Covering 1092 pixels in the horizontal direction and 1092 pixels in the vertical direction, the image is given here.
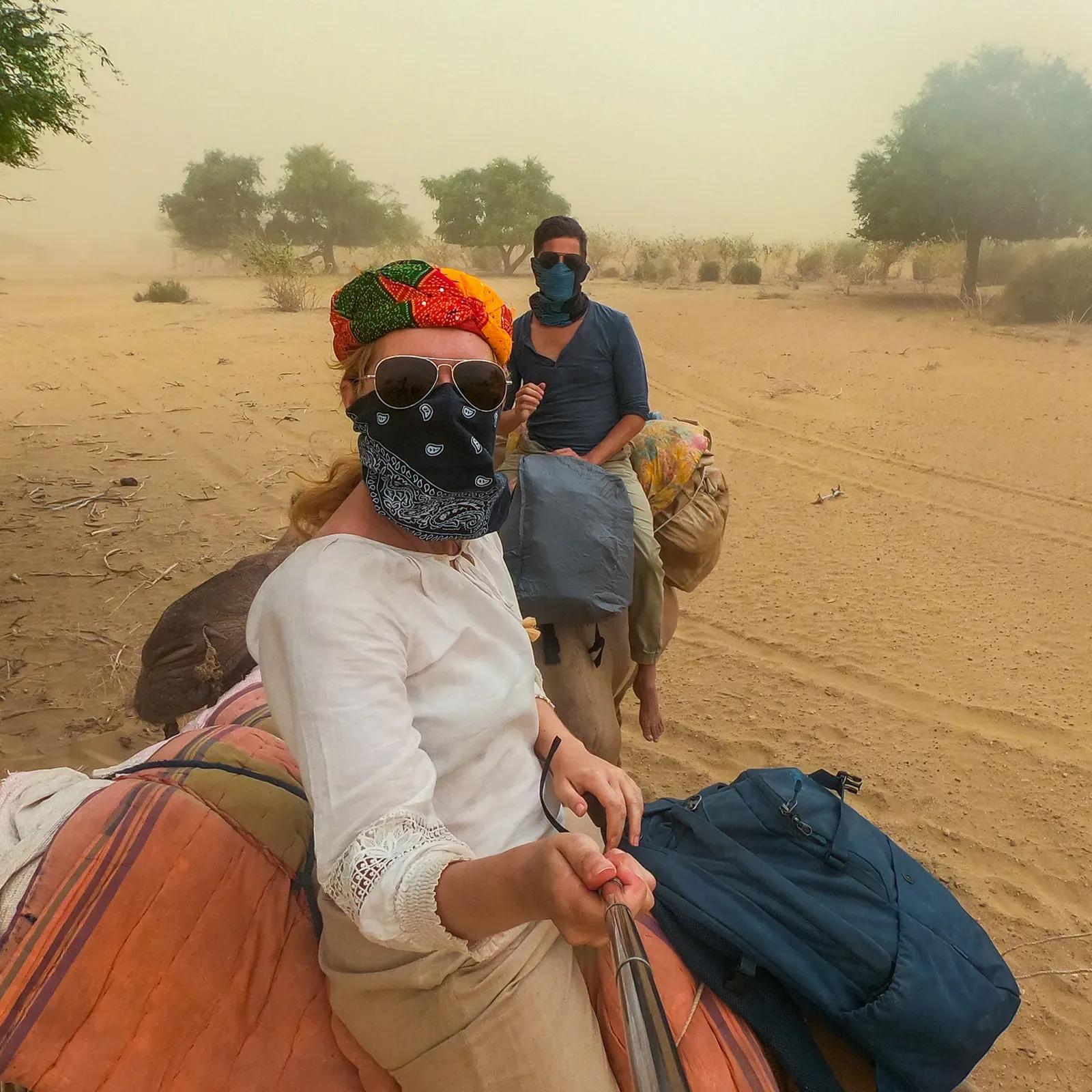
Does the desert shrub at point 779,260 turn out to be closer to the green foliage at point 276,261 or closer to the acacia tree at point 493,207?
the acacia tree at point 493,207

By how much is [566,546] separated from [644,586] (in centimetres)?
49

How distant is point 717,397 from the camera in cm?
961

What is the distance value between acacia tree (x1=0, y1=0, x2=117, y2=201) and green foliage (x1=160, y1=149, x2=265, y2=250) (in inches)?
1016

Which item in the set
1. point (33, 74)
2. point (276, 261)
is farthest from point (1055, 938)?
point (276, 261)

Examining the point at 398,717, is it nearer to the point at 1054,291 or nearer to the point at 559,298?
the point at 559,298

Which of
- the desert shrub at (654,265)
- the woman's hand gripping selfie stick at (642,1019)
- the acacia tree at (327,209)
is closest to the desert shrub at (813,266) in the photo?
the desert shrub at (654,265)

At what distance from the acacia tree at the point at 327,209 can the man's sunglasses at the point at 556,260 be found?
2711cm

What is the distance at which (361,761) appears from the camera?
1183mm

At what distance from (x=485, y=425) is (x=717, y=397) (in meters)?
8.44

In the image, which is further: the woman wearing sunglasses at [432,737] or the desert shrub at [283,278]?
the desert shrub at [283,278]

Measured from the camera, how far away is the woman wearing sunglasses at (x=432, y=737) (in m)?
1.13

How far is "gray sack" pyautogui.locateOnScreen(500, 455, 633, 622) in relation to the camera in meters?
2.58

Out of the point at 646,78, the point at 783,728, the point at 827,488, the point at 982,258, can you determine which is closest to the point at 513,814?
the point at 783,728

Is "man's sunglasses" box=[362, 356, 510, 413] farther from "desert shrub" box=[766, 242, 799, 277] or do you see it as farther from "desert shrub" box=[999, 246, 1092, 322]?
"desert shrub" box=[766, 242, 799, 277]
